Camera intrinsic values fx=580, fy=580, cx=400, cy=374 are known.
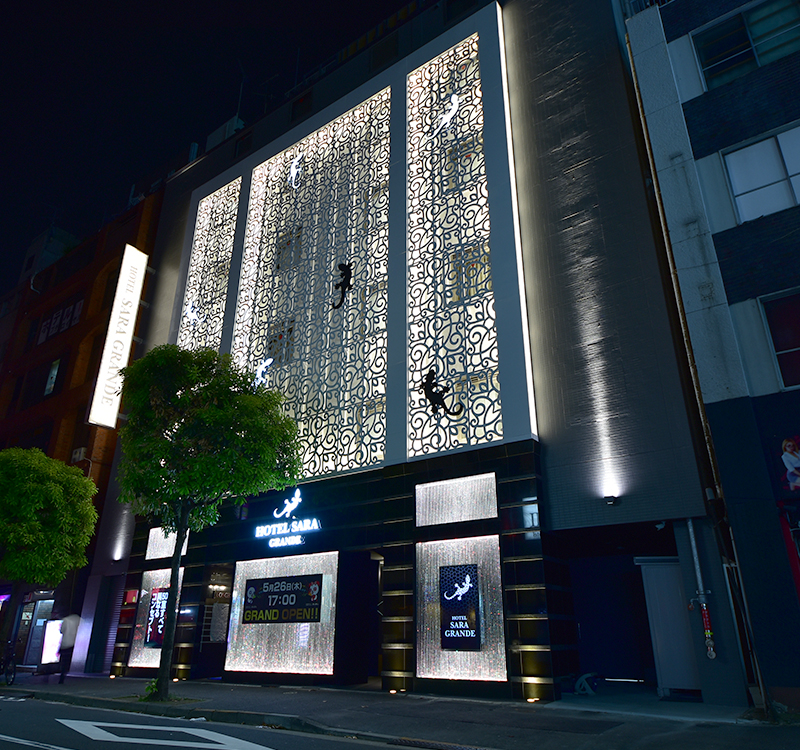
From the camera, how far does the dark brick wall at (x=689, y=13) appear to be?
48.3 feet

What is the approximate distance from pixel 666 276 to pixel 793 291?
3171mm

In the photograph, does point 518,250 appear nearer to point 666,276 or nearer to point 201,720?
point 666,276

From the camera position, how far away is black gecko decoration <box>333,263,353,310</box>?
20.6 meters

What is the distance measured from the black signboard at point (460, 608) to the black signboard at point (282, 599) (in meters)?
4.46

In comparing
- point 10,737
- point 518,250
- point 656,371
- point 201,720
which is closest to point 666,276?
point 656,371

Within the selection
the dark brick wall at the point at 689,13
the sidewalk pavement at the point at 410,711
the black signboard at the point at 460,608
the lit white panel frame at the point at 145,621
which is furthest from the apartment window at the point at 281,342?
the dark brick wall at the point at 689,13

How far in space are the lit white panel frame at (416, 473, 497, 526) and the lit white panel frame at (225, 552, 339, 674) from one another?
11.3 feet

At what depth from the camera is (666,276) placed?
15.0 meters

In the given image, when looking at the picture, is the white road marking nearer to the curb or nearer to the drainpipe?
the curb

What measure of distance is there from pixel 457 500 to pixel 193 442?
24.6 ft

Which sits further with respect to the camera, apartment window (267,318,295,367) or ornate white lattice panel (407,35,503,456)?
apartment window (267,318,295,367)

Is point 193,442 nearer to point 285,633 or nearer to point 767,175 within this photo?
point 285,633

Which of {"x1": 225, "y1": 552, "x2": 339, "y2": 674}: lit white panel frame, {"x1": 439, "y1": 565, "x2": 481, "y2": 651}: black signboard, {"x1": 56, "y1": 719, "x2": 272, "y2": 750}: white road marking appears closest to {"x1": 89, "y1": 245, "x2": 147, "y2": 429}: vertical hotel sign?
{"x1": 225, "y1": 552, "x2": 339, "y2": 674}: lit white panel frame

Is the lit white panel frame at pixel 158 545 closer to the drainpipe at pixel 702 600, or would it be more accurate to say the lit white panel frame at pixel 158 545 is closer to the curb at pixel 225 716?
the curb at pixel 225 716
